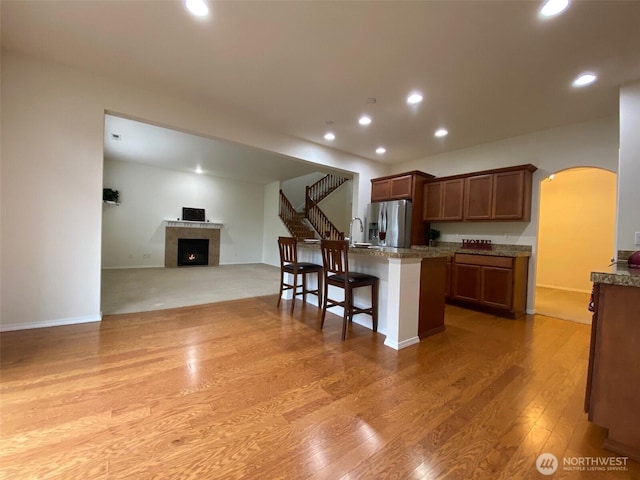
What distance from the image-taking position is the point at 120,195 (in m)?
6.74

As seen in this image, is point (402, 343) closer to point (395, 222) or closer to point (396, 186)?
point (395, 222)

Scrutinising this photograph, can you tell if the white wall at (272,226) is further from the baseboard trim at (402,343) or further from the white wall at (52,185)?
the baseboard trim at (402,343)

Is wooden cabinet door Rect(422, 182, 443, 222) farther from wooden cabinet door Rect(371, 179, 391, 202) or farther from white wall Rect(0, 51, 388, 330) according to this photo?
white wall Rect(0, 51, 388, 330)

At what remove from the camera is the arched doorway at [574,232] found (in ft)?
16.3

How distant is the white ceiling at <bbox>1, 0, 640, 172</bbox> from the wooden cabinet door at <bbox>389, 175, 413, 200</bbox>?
149cm

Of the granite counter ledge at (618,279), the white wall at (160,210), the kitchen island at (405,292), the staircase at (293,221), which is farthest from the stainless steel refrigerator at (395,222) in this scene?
the white wall at (160,210)

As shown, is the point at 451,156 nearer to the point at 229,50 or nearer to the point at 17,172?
the point at 229,50

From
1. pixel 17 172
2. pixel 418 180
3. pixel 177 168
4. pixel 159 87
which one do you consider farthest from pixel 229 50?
pixel 177 168

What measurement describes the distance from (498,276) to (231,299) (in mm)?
3918

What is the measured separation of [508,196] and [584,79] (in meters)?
1.61

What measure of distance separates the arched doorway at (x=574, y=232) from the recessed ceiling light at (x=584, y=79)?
2.49 metres

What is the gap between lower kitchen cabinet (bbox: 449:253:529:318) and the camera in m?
3.57

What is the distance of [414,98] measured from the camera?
3078 millimetres

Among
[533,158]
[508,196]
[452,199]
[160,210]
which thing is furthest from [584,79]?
[160,210]
